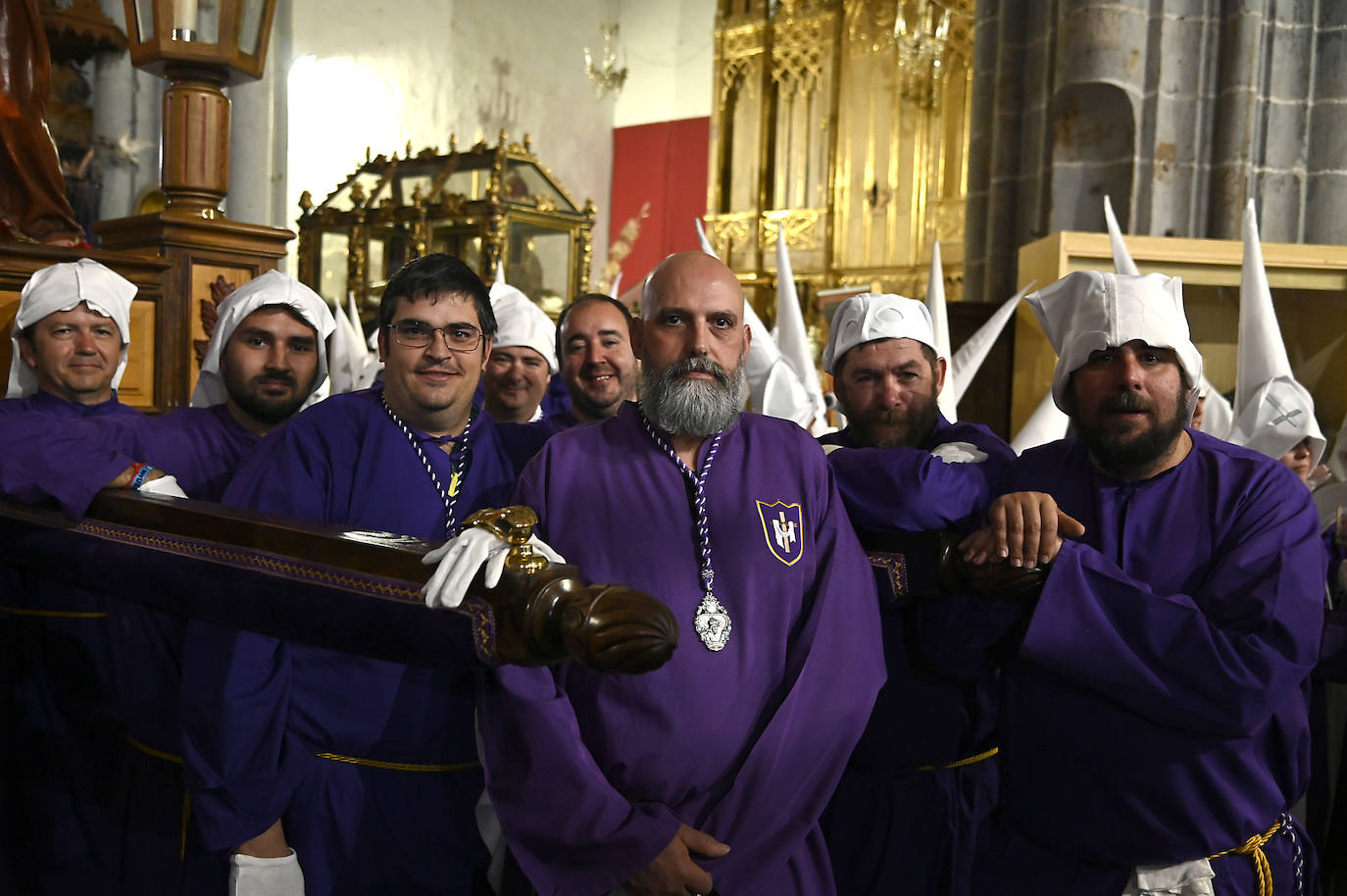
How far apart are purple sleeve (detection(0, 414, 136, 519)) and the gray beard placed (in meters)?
1.09

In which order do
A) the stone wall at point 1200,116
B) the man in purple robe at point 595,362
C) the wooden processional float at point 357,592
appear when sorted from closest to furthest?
the wooden processional float at point 357,592 < the man in purple robe at point 595,362 < the stone wall at point 1200,116

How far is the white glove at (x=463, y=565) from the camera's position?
4.95 feet

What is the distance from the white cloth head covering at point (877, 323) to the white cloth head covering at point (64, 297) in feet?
6.85

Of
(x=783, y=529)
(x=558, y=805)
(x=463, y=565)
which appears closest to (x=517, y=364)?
(x=783, y=529)

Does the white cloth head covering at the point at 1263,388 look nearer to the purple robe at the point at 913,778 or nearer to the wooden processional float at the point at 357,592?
the purple robe at the point at 913,778

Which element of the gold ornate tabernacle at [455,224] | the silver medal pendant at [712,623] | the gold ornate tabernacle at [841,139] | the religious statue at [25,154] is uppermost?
the gold ornate tabernacle at [841,139]

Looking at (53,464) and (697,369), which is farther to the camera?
(53,464)

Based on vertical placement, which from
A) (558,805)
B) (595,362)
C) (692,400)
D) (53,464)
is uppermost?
(595,362)

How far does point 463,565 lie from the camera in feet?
4.97

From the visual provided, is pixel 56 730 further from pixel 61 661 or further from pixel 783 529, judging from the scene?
pixel 783 529

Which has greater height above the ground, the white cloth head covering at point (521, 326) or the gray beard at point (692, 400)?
the white cloth head covering at point (521, 326)

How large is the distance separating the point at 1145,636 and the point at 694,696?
77 centimetres

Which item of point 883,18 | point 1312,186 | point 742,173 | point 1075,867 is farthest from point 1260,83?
point 742,173

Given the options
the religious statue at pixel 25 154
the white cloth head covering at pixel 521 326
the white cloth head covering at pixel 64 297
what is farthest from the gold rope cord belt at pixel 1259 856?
the religious statue at pixel 25 154
